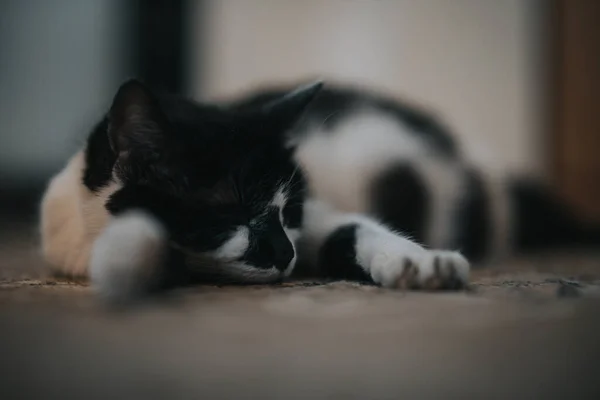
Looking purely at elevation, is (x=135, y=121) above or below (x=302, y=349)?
above

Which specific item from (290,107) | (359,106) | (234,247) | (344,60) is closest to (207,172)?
(234,247)

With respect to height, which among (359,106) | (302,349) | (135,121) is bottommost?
(302,349)

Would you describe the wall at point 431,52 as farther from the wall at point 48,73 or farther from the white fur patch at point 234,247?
the white fur patch at point 234,247

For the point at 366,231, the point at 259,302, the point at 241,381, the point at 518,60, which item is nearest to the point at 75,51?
the point at 518,60

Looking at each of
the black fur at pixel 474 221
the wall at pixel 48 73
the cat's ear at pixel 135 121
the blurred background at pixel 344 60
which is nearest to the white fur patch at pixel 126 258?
the cat's ear at pixel 135 121

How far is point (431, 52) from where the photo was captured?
265 centimetres

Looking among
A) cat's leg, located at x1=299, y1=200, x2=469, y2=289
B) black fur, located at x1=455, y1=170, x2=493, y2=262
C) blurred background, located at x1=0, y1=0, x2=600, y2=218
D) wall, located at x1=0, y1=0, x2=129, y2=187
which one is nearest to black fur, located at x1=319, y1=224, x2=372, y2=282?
cat's leg, located at x1=299, y1=200, x2=469, y2=289

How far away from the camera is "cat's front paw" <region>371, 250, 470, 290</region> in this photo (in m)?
0.91

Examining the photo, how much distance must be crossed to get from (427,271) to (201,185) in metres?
0.37

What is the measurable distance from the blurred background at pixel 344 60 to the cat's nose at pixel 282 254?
1653 mm

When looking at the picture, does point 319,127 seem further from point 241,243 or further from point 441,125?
point 241,243

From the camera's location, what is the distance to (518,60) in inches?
105

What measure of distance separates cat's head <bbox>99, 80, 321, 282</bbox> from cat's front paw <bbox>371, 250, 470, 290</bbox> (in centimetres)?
18

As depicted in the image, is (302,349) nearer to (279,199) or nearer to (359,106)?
(279,199)
